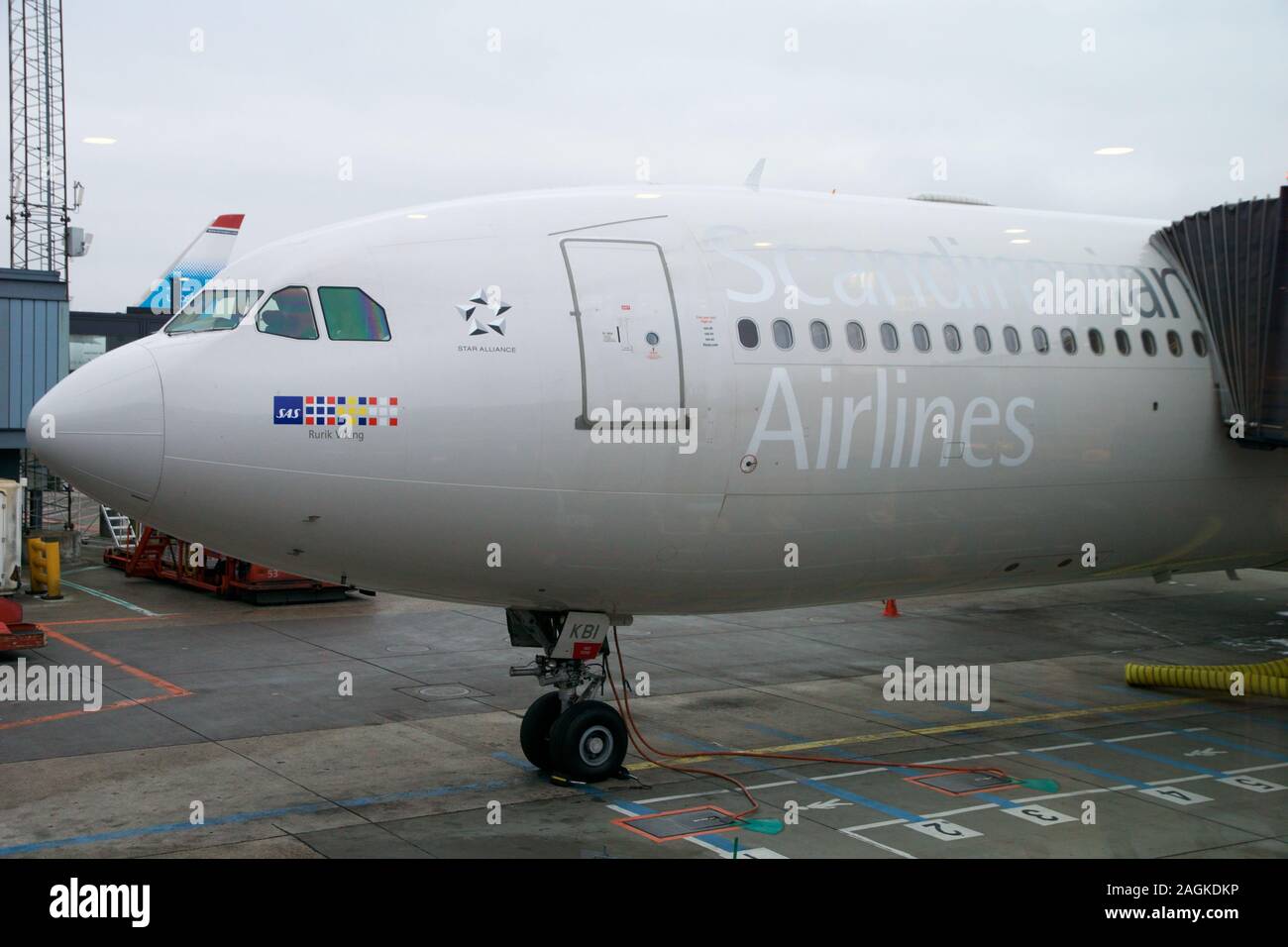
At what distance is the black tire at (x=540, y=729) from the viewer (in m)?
12.5

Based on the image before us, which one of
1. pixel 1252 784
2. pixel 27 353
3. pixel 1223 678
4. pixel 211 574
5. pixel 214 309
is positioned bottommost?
pixel 1252 784

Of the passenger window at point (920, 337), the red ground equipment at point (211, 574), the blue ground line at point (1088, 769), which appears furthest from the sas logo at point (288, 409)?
the red ground equipment at point (211, 574)

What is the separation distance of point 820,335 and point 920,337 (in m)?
1.13

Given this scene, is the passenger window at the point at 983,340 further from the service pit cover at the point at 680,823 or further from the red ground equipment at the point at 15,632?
the red ground equipment at the point at 15,632

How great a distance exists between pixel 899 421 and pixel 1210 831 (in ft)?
14.6

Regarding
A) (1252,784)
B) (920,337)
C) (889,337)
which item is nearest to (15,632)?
(889,337)

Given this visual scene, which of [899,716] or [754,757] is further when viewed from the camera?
[899,716]

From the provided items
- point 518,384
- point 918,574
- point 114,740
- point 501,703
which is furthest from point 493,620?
point 518,384

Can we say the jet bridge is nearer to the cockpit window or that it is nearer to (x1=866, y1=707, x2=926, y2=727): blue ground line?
(x1=866, y1=707, x2=926, y2=727): blue ground line

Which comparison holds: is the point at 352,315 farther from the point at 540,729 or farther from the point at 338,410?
the point at 540,729

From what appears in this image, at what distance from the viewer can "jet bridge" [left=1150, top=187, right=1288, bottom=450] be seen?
13562mm

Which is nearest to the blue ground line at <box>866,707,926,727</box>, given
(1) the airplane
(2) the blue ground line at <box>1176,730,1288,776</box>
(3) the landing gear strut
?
(1) the airplane

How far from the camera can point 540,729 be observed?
12523 millimetres

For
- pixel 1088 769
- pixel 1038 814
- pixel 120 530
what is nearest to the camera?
pixel 1038 814
